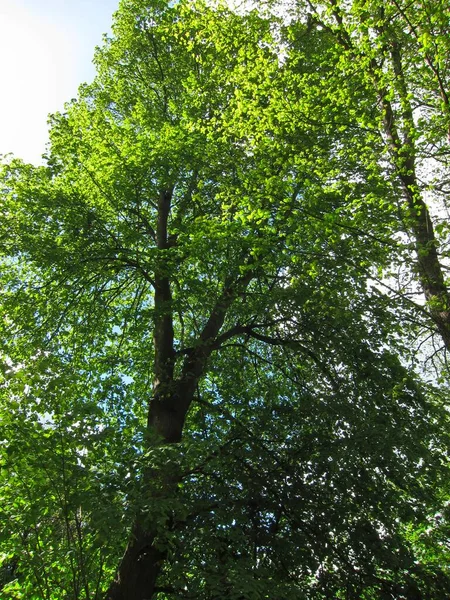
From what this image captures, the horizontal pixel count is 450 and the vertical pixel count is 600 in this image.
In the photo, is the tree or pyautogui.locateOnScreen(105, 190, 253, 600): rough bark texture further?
pyautogui.locateOnScreen(105, 190, 253, 600): rough bark texture

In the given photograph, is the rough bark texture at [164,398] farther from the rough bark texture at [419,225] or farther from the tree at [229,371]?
the rough bark texture at [419,225]

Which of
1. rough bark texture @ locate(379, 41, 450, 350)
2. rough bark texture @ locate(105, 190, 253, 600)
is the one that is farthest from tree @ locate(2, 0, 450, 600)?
rough bark texture @ locate(379, 41, 450, 350)

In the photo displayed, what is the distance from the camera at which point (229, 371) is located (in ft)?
31.0

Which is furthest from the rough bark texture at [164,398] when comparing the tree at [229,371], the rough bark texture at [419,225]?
the rough bark texture at [419,225]

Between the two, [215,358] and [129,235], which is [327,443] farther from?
[129,235]

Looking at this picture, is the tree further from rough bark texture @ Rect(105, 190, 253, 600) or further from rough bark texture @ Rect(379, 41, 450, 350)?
rough bark texture @ Rect(379, 41, 450, 350)

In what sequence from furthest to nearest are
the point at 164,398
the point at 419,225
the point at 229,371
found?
1. the point at 229,371
2. the point at 164,398
3. the point at 419,225

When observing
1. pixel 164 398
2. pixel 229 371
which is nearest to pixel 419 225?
pixel 229 371

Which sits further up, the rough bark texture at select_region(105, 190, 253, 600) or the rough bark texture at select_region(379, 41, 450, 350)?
the rough bark texture at select_region(379, 41, 450, 350)

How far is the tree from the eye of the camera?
16.2ft

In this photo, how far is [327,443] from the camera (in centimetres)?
654

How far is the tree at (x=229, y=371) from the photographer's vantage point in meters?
4.94

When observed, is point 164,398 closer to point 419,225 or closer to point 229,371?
point 229,371

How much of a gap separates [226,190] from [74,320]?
4.34 meters
